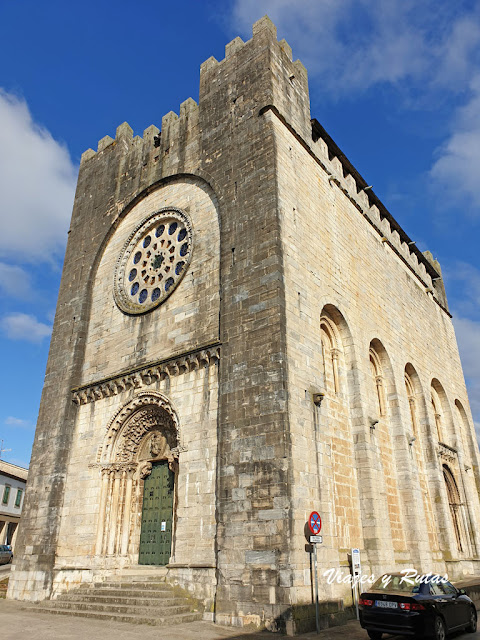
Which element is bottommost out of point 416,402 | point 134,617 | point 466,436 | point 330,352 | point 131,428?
point 134,617

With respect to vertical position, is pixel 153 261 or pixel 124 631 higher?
pixel 153 261

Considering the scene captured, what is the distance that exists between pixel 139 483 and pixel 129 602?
331 centimetres

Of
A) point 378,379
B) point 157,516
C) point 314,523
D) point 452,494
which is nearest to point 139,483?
point 157,516

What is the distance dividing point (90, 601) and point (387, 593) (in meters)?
6.71

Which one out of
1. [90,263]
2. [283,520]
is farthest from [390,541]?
[90,263]

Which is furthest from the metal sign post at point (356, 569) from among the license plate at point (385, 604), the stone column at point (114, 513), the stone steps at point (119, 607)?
the stone column at point (114, 513)

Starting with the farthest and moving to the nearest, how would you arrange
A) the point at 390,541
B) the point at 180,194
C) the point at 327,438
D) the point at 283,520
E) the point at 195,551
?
the point at 180,194 < the point at 390,541 < the point at 327,438 < the point at 195,551 < the point at 283,520

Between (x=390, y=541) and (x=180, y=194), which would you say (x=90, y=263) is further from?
(x=390, y=541)

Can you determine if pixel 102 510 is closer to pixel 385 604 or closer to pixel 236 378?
pixel 236 378

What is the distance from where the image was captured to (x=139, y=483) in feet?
43.3

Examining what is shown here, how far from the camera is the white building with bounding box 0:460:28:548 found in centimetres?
3991

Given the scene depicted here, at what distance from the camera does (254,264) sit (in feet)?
38.8

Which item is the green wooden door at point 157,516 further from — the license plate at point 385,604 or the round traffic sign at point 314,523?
the license plate at point 385,604

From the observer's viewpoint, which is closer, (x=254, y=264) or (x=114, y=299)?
(x=254, y=264)
